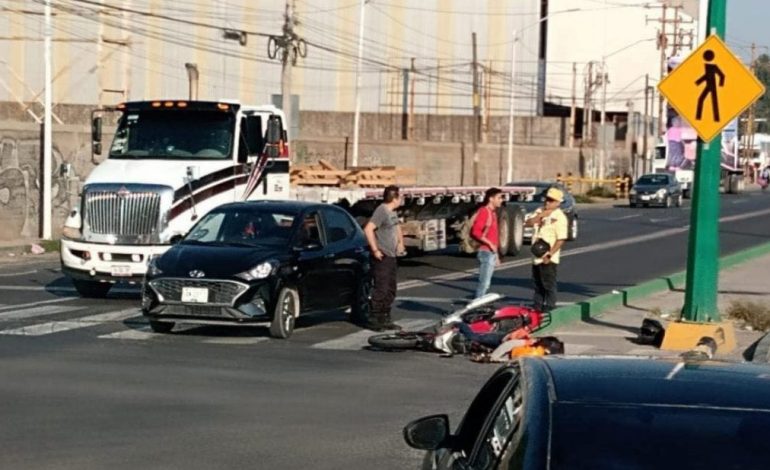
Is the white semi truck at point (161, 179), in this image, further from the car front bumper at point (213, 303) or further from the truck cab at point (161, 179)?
the car front bumper at point (213, 303)

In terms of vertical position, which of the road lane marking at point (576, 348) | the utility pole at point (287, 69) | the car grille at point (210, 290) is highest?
the utility pole at point (287, 69)

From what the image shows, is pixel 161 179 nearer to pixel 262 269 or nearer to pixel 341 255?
pixel 341 255

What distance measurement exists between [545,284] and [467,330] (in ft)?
11.1

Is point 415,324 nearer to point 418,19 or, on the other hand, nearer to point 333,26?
point 333,26

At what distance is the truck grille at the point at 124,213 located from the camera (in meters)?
22.7

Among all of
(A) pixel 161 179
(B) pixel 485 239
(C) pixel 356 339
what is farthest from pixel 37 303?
(B) pixel 485 239

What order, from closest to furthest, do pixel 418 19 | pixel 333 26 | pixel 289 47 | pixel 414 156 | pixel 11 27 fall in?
pixel 289 47
pixel 11 27
pixel 414 156
pixel 333 26
pixel 418 19

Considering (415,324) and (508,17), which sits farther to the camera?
(508,17)

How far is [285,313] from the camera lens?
60.0 feet

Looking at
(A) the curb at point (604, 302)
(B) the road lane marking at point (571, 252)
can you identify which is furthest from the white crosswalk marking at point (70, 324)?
(B) the road lane marking at point (571, 252)

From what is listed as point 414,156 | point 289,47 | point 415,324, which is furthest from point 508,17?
point 415,324

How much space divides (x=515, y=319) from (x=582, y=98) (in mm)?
86175

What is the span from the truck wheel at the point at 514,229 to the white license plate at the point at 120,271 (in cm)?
1409

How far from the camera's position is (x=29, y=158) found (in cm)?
3716
